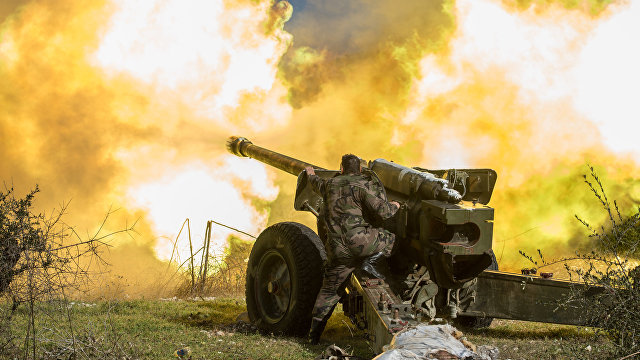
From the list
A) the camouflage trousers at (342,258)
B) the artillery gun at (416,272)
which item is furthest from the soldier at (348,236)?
the artillery gun at (416,272)

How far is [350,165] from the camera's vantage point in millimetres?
6727

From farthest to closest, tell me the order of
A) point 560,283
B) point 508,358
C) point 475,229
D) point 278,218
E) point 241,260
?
point 278,218 → point 241,260 → point 560,283 → point 508,358 → point 475,229

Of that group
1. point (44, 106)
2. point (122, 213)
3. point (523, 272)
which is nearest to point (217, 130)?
point (122, 213)

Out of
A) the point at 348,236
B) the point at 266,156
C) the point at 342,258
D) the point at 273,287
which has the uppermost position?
the point at 266,156

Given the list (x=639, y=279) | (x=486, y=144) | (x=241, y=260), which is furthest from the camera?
(x=486, y=144)

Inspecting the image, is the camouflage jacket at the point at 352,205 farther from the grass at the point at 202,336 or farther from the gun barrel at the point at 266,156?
the gun barrel at the point at 266,156

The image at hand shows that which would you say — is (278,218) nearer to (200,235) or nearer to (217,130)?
(217,130)

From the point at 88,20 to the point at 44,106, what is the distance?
2.06 metres

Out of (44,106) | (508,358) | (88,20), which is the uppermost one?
(88,20)

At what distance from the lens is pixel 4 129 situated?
13398 mm

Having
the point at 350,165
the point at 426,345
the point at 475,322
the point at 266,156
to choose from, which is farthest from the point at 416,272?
the point at 266,156

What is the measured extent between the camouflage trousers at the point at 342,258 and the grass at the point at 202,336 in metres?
0.38

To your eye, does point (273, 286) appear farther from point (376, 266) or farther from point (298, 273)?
point (376, 266)

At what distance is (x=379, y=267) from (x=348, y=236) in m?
0.53
